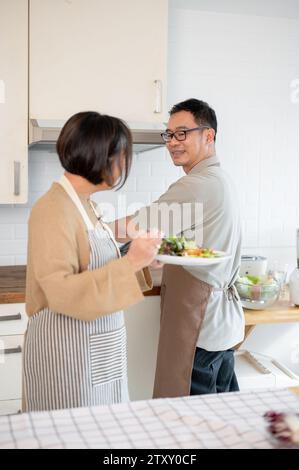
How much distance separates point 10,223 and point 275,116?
5.79 feet

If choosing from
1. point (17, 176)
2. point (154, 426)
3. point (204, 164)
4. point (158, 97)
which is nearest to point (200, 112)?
point (204, 164)

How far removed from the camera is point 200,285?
2.25 metres

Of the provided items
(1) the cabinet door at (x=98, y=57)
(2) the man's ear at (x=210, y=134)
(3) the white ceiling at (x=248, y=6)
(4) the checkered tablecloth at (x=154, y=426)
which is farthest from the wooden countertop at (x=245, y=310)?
(3) the white ceiling at (x=248, y=6)

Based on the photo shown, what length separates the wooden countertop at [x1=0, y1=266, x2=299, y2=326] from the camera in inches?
102

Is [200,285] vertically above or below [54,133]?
below

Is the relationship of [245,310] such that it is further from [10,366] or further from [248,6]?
[248,6]

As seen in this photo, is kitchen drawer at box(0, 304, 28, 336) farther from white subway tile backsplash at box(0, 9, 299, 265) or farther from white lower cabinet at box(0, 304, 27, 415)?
white subway tile backsplash at box(0, 9, 299, 265)

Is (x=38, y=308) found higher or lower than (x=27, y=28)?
lower

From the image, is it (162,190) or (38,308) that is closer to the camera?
(38,308)

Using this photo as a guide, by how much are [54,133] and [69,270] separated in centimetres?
132

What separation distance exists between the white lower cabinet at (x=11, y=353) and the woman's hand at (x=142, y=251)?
1.16 m

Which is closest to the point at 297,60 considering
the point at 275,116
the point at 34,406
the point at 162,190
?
the point at 275,116
